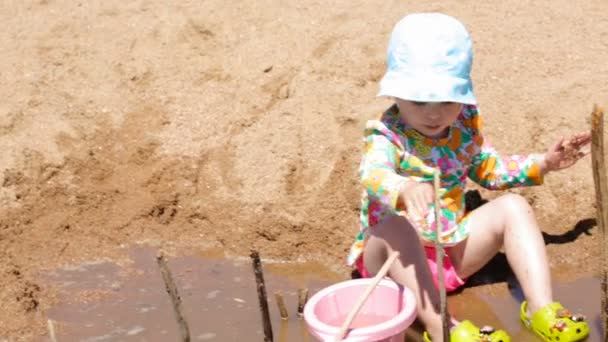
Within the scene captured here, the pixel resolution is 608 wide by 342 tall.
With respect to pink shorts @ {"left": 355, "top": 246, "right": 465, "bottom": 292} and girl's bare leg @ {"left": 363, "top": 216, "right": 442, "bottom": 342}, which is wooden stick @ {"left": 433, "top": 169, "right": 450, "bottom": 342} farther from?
pink shorts @ {"left": 355, "top": 246, "right": 465, "bottom": 292}

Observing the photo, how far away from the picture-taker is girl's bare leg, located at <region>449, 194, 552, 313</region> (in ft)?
10.2

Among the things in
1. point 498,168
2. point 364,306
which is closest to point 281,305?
point 364,306

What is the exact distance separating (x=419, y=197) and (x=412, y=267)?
40 centimetres

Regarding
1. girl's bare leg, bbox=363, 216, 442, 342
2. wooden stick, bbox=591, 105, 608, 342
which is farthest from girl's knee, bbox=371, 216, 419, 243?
wooden stick, bbox=591, 105, 608, 342

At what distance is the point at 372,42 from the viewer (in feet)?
14.7

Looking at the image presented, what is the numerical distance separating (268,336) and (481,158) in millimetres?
992

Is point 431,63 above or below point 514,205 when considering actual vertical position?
above

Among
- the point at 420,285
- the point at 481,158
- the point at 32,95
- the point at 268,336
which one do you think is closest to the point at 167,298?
the point at 268,336

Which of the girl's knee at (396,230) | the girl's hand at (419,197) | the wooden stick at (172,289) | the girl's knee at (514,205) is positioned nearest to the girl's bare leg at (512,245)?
the girl's knee at (514,205)

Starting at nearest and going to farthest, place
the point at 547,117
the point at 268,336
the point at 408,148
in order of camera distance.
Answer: the point at 268,336 → the point at 408,148 → the point at 547,117

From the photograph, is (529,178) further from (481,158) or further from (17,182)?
(17,182)

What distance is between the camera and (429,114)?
3010 mm

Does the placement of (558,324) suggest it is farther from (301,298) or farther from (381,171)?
(301,298)

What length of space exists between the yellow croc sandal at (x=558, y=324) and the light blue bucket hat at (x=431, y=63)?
0.69 metres
